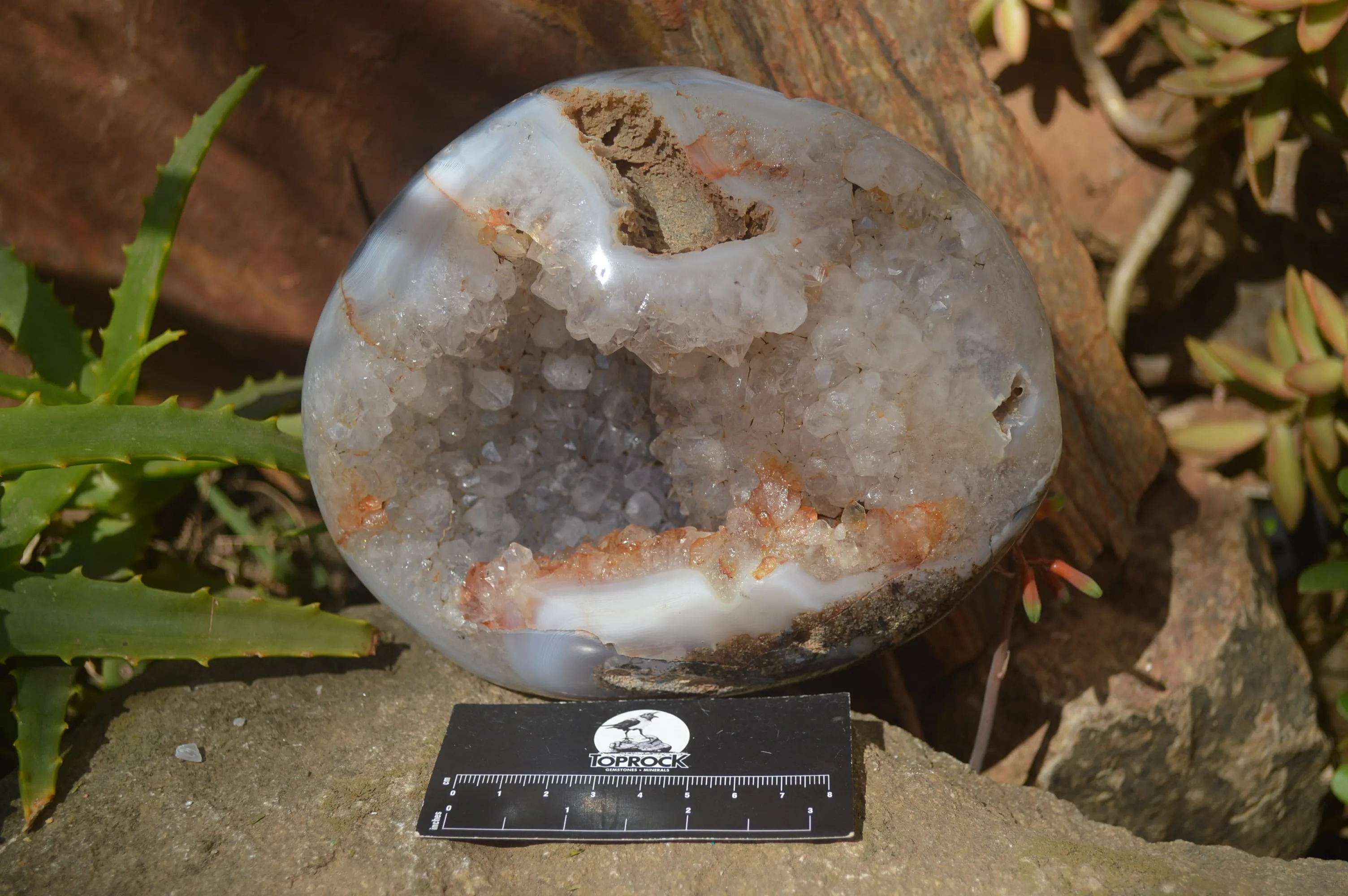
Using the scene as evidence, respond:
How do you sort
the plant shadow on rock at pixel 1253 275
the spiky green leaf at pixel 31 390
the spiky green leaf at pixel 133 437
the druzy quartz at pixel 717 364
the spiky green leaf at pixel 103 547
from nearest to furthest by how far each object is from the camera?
1. the druzy quartz at pixel 717 364
2. the spiky green leaf at pixel 133 437
3. the spiky green leaf at pixel 31 390
4. the spiky green leaf at pixel 103 547
5. the plant shadow on rock at pixel 1253 275

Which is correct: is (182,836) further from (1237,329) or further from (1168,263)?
(1237,329)

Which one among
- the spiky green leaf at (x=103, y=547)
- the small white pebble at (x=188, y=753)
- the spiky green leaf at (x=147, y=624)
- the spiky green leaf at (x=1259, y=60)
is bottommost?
the small white pebble at (x=188, y=753)

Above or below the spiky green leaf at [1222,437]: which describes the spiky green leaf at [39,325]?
above

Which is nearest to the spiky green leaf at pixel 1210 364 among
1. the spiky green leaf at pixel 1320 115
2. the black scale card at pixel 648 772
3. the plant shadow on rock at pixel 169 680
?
the spiky green leaf at pixel 1320 115

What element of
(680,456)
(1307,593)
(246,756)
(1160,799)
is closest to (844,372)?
(680,456)

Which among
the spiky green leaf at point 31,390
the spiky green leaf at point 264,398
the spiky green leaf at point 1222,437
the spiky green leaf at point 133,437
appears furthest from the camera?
the spiky green leaf at point 1222,437

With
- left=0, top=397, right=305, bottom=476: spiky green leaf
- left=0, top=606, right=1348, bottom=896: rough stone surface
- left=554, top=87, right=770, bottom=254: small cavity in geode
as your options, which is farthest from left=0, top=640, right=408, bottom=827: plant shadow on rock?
left=554, top=87, right=770, bottom=254: small cavity in geode

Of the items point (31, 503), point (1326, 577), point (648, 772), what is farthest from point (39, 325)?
point (1326, 577)

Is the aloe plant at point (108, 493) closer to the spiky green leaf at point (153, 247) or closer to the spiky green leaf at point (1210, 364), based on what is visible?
the spiky green leaf at point (153, 247)
